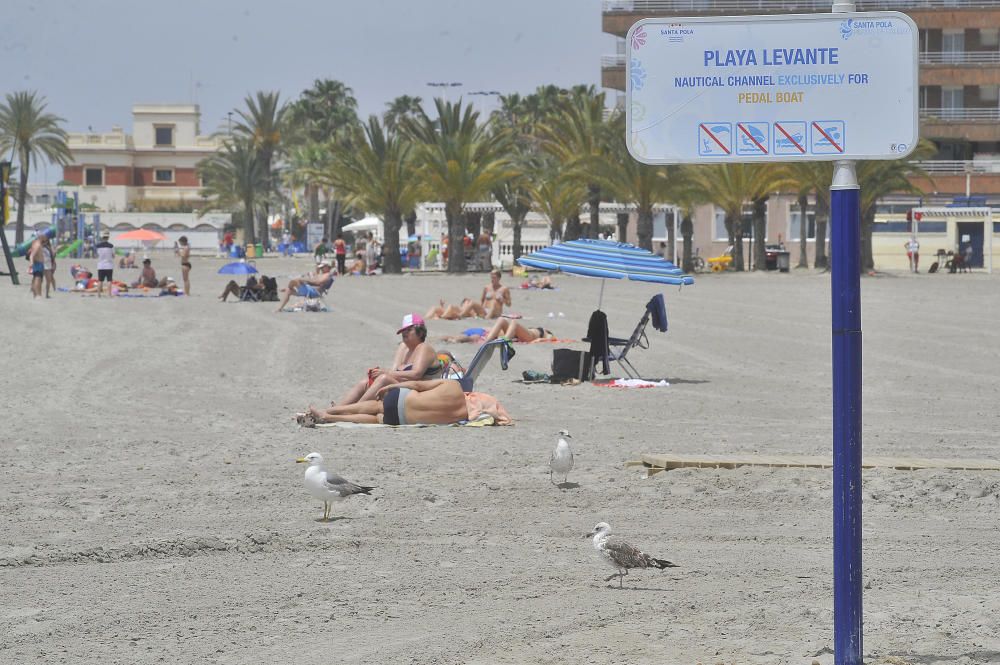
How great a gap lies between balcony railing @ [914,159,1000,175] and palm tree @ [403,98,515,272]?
911 inches

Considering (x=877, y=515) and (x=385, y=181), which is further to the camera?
(x=385, y=181)

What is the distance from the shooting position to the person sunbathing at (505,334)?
18.8m

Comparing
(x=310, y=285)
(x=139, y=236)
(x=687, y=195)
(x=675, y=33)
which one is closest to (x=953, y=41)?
(x=687, y=195)

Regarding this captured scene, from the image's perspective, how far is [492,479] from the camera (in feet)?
29.8

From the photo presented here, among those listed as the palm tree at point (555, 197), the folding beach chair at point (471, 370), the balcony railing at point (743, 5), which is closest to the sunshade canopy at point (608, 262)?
the folding beach chair at point (471, 370)

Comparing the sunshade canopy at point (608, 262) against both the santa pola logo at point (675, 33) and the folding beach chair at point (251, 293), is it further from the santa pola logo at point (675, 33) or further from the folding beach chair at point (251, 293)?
the folding beach chair at point (251, 293)

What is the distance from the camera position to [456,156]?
47094 mm

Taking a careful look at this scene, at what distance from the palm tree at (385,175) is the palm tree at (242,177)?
1180 inches

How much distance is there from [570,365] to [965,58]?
52712 millimetres

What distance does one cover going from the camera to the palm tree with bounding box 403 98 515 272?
154 ft

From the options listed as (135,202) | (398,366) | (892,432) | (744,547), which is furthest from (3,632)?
(135,202)

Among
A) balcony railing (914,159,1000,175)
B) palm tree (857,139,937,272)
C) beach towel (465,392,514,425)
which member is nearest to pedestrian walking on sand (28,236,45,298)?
beach towel (465,392,514,425)

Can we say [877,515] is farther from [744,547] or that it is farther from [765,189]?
[765,189]

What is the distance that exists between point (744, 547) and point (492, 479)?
2.27m
